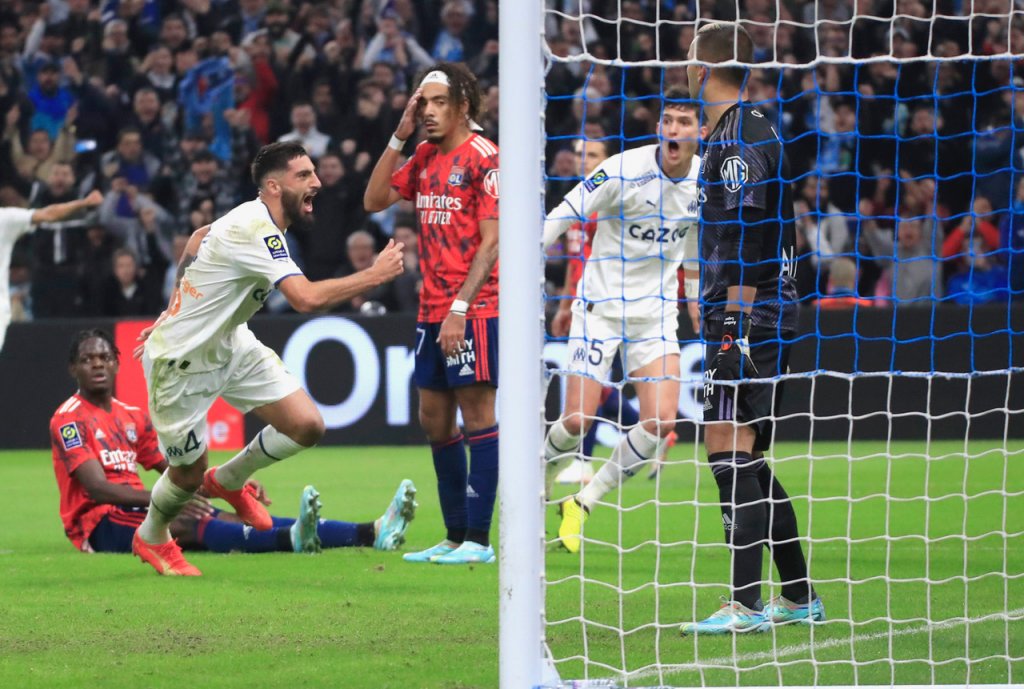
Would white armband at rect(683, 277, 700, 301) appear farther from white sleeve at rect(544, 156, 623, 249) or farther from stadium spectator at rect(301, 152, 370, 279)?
stadium spectator at rect(301, 152, 370, 279)

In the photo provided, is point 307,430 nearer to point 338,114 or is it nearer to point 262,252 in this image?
point 262,252

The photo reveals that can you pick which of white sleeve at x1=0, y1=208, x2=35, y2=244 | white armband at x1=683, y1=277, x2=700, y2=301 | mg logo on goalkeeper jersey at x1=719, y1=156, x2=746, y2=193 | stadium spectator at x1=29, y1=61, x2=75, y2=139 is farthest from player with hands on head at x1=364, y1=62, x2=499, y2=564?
stadium spectator at x1=29, y1=61, x2=75, y2=139

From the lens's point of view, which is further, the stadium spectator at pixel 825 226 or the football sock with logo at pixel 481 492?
the stadium spectator at pixel 825 226

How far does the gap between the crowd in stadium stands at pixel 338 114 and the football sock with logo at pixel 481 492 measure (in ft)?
20.0

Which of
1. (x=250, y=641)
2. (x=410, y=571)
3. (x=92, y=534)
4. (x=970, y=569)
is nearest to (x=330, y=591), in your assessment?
(x=410, y=571)

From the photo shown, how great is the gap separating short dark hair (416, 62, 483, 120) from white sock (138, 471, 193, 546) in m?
2.09

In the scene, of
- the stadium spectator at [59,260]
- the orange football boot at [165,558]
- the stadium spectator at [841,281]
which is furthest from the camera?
the stadium spectator at [59,260]

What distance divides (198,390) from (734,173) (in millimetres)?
2703

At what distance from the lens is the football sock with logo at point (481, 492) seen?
6.94 m

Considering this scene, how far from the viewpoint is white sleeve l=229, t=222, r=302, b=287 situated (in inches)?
248

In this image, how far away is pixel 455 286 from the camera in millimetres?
6953

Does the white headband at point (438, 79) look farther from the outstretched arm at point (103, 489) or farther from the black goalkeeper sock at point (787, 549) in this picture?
the black goalkeeper sock at point (787, 549)

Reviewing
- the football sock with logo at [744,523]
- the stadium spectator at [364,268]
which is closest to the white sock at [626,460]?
the football sock with logo at [744,523]

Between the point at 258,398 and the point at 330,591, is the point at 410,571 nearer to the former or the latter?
the point at 330,591
